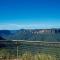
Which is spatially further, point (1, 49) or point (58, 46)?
point (1, 49)

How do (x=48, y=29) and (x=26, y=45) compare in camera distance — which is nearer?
(x=26, y=45)

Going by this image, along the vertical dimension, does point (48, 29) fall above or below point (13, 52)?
above

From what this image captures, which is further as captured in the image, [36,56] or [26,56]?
[26,56]

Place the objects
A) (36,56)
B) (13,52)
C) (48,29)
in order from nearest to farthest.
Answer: (36,56) < (13,52) < (48,29)

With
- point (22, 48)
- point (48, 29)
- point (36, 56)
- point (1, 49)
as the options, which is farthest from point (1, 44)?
point (48, 29)

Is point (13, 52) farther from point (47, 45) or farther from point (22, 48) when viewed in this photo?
point (47, 45)

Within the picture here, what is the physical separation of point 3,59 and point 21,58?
0.53 meters

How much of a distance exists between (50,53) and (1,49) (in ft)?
4.55

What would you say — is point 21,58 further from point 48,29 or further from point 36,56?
point 48,29

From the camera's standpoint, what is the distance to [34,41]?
24.7 ft

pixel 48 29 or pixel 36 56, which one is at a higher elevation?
pixel 48 29

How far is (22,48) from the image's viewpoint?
24.4 ft

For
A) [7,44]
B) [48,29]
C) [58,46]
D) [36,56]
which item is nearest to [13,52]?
[7,44]

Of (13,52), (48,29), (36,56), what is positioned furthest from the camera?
(48,29)
